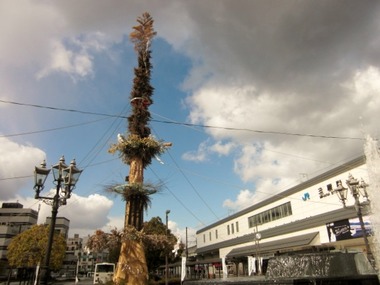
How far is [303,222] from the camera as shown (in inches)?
1252

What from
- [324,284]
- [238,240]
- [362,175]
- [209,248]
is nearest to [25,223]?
[209,248]

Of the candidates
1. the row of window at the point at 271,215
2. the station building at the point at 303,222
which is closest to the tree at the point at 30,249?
the station building at the point at 303,222

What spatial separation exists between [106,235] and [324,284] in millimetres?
5193

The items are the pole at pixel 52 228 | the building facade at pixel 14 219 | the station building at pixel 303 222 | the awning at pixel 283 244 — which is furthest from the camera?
the building facade at pixel 14 219

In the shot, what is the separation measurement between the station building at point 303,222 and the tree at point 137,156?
39.8ft

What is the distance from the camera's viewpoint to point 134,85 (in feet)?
34.3

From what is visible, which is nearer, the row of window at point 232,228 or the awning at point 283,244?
the awning at point 283,244

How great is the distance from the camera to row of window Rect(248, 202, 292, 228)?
36.9 meters

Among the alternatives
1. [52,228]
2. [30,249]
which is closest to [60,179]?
[52,228]

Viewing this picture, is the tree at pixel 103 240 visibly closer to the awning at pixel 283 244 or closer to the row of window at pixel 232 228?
the awning at pixel 283 244

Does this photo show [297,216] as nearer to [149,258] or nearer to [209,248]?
[149,258]

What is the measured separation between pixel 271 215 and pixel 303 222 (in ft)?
29.6

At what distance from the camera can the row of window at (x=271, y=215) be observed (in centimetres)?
3686

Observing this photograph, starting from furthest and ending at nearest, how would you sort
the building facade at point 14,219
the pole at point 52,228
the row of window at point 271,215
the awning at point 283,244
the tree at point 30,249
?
the building facade at point 14,219 → the tree at point 30,249 → the row of window at point 271,215 → the awning at point 283,244 → the pole at point 52,228
